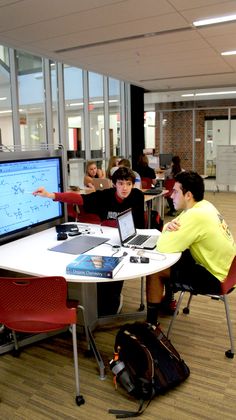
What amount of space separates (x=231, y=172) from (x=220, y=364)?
323 inches

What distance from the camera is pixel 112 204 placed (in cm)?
311

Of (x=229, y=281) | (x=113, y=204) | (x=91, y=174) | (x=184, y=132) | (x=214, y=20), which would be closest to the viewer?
(x=229, y=281)

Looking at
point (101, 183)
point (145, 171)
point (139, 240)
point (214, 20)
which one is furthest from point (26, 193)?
point (145, 171)

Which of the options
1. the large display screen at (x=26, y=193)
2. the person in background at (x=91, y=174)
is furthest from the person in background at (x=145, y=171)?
the large display screen at (x=26, y=193)

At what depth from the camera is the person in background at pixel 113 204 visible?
2.96 meters

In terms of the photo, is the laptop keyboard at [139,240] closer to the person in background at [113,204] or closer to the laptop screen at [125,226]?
the laptop screen at [125,226]

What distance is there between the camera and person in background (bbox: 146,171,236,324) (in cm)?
226

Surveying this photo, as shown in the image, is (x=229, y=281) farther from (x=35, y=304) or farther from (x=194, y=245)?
(x=35, y=304)

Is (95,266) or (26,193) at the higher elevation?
(26,193)

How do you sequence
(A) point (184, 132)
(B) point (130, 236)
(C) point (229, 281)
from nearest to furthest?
(C) point (229, 281)
(B) point (130, 236)
(A) point (184, 132)

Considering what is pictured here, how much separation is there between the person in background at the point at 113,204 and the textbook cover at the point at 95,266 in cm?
91

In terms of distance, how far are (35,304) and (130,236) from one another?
0.96 meters

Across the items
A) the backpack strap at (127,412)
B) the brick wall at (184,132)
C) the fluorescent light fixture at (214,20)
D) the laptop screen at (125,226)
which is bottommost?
the backpack strap at (127,412)

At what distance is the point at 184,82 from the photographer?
8625mm
